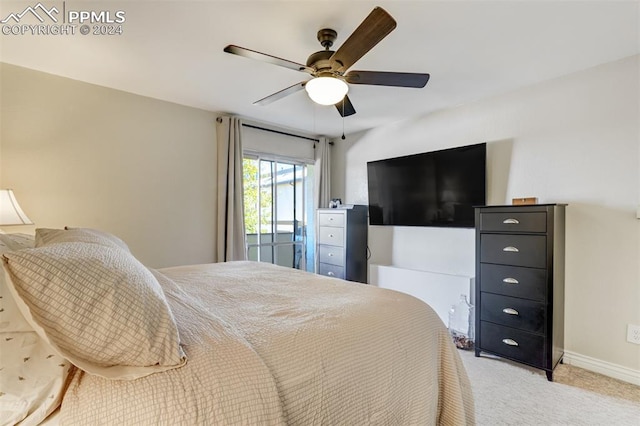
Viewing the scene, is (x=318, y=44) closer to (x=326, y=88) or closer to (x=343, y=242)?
(x=326, y=88)

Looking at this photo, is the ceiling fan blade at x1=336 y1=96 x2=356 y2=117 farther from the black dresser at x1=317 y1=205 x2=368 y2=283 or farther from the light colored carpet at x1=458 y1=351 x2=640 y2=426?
the light colored carpet at x1=458 y1=351 x2=640 y2=426

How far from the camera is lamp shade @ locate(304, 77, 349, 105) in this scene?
75.9 inches

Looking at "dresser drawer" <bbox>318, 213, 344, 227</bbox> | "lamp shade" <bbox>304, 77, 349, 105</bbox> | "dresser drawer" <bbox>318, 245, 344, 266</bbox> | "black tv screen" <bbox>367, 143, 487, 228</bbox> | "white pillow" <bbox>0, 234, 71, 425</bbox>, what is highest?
"lamp shade" <bbox>304, 77, 349, 105</bbox>

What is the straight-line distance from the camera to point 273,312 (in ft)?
4.41

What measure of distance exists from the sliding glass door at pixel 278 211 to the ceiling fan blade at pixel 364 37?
2603 mm

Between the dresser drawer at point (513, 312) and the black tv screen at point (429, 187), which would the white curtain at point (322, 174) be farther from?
the dresser drawer at point (513, 312)

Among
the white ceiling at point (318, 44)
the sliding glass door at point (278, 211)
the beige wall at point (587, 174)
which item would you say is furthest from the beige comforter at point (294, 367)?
the sliding glass door at point (278, 211)

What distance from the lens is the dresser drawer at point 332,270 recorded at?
4.14 m

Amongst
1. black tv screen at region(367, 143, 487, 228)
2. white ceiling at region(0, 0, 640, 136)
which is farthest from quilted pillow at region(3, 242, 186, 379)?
black tv screen at region(367, 143, 487, 228)

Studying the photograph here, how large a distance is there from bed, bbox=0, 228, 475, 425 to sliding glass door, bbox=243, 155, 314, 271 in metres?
2.81

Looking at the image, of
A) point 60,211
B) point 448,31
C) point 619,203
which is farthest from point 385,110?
point 60,211

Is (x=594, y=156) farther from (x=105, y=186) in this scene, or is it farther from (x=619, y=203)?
(x=105, y=186)

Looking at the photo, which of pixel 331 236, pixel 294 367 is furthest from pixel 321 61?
pixel 331 236

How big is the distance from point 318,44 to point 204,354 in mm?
2195
